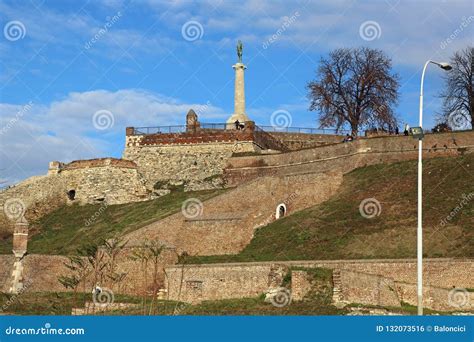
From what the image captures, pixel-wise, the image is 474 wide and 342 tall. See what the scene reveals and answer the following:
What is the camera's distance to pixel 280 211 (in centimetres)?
4691

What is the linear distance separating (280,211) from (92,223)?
1402 centimetres

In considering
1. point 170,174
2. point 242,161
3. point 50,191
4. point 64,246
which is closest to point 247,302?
point 64,246

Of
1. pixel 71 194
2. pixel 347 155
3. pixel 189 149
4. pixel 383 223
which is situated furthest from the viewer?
pixel 189 149

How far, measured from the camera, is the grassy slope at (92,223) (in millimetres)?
48906

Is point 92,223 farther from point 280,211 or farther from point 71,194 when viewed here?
point 280,211

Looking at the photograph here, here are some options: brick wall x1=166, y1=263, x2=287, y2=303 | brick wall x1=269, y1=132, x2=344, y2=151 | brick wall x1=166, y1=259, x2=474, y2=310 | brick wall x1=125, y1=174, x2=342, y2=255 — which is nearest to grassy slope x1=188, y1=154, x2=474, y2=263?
brick wall x1=125, y1=174, x2=342, y2=255

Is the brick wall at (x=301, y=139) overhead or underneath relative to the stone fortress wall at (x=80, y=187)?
overhead

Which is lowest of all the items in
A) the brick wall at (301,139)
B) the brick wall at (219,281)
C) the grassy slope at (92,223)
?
the brick wall at (219,281)

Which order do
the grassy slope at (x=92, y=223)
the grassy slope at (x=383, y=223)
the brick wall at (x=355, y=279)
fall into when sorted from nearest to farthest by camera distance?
1. the brick wall at (x=355, y=279)
2. the grassy slope at (x=383, y=223)
3. the grassy slope at (x=92, y=223)

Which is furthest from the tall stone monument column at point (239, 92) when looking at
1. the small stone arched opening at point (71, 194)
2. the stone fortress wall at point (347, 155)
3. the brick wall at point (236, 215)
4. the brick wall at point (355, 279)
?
the brick wall at point (355, 279)

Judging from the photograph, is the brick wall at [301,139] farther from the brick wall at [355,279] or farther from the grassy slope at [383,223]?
the brick wall at [355,279]

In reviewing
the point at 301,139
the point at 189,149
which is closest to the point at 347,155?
the point at 189,149

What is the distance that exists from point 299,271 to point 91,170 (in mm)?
30100

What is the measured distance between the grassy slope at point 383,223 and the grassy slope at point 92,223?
8443 mm
